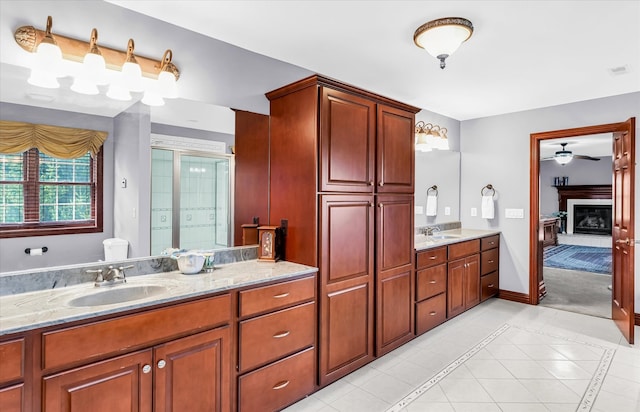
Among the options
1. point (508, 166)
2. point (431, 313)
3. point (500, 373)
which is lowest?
point (500, 373)

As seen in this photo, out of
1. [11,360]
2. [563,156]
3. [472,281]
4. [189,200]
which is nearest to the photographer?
[11,360]

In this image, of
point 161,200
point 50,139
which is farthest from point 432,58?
point 50,139

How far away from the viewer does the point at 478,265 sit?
167 inches

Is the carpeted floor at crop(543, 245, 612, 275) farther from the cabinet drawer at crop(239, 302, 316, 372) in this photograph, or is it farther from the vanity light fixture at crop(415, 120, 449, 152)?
the cabinet drawer at crop(239, 302, 316, 372)

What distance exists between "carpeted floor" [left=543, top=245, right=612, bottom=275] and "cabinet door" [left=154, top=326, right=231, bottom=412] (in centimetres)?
690

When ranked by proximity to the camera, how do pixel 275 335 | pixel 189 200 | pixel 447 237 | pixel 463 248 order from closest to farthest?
pixel 275 335 < pixel 189 200 < pixel 463 248 < pixel 447 237

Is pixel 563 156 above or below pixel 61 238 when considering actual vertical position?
above

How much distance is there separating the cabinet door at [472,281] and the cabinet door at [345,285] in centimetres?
182

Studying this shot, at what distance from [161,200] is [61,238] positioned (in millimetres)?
566

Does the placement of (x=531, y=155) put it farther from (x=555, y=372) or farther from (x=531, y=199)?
(x=555, y=372)

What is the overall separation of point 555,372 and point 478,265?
1650 mm

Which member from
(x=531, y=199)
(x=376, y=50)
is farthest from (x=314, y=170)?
(x=531, y=199)

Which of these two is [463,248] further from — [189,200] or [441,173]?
[189,200]

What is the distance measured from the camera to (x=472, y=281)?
4.13m
